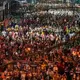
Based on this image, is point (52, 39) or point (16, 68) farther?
point (52, 39)

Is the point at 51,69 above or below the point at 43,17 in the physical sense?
above

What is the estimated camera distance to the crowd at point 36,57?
30.5 metres

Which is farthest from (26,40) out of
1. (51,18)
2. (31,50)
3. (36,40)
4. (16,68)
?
(51,18)

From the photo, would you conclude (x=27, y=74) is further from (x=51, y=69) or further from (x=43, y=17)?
(x=43, y=17)

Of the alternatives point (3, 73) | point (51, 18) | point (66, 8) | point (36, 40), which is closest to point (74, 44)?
point (36, 40)

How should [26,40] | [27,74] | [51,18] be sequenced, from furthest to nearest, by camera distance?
1. [51,18]
2. [26,40]
3. [27,74]

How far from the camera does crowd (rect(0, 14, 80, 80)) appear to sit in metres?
30.5

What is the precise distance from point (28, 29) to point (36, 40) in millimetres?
7952

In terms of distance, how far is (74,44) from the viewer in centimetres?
3819

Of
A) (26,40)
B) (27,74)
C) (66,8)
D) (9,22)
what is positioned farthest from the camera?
(66,8)

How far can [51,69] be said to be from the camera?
31.1 metres

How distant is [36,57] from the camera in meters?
33.5

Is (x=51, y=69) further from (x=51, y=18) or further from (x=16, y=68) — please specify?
(x=51, y=18)

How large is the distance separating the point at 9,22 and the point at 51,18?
23.6ft
